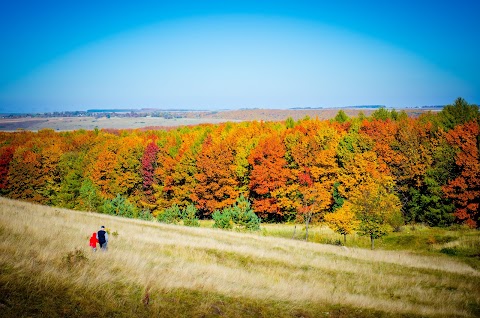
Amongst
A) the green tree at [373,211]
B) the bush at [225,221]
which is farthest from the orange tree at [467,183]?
the bush at [225,221]

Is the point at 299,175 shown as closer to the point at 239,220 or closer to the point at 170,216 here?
the point at 239,220

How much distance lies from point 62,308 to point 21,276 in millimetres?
1763

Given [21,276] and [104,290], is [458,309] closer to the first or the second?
[104,290]

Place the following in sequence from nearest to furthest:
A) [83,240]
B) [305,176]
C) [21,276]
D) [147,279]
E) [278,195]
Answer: [21,276] → [147,279] → [83,240] → [305,176] → [278,195]

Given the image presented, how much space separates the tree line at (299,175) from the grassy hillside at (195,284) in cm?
1523

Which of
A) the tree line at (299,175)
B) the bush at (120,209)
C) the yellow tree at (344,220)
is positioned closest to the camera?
the yellow tree at (344,220)

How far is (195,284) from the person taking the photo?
10.7m

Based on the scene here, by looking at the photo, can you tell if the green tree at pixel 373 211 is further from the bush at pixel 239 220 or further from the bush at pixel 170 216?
the bush at pixel 170 216

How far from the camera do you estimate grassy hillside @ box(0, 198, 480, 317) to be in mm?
7977

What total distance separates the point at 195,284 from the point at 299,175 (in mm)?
37828

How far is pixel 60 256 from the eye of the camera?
10.7m

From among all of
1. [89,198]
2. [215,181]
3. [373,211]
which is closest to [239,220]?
[373,211]

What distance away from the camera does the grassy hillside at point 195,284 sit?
7977mm

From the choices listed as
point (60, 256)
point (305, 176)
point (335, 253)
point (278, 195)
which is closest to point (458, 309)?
point (335, 253)
